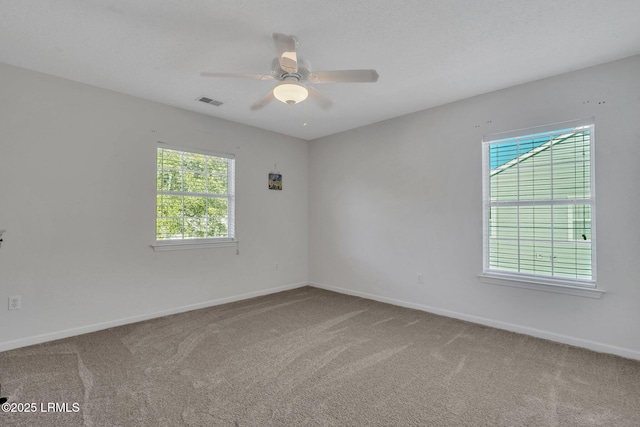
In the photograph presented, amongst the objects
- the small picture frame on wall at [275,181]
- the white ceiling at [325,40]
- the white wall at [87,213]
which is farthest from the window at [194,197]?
the white ceiling at [325,40]

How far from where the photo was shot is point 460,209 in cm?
371

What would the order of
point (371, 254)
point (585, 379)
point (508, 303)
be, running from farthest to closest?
point (371, 254)
point (508, 303)
point (585, 379)

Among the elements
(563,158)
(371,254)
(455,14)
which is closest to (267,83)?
(455,14)

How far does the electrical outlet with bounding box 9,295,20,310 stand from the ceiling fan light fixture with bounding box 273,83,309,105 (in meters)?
3.07

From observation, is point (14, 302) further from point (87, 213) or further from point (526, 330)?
point (526, 330)

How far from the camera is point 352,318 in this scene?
377 centimetres

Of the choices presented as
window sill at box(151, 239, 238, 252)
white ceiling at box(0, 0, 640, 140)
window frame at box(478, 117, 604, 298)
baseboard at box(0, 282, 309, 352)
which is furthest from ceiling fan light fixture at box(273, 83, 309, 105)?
baseboard at box(0, 282, 309, 352)

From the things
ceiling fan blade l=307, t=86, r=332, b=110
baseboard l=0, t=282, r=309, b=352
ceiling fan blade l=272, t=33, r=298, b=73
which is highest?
ceiling fan blade l=272, t=33, r=298, b=73

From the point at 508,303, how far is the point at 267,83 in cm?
354

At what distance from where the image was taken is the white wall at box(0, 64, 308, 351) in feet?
9.46

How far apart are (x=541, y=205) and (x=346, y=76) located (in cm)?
249

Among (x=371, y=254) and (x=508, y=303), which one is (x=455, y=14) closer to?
(x=508, y=303)

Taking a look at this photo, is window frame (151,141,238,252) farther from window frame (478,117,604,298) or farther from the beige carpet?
window frame (478,117,604,298)

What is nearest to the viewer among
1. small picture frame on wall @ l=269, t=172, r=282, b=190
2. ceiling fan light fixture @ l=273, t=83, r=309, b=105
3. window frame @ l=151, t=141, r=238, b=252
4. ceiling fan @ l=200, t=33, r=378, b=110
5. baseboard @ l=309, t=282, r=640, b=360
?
ceiling fan @ l=200, t=33, r=378, b=110
